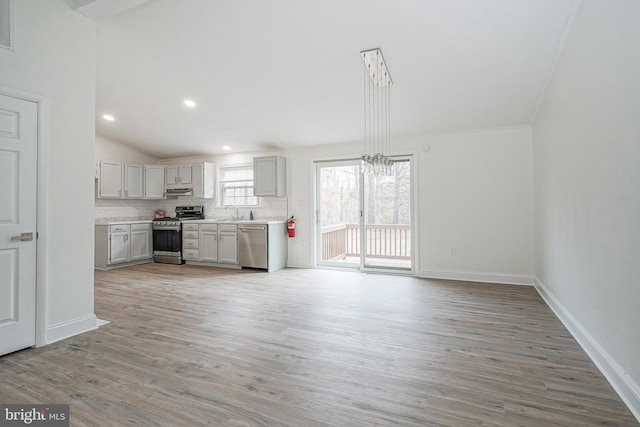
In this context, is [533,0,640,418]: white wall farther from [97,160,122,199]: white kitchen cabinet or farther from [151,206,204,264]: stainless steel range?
[97,160,122,199]: white kitchen cabinet

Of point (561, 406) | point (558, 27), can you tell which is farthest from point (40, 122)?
point (558, 27)

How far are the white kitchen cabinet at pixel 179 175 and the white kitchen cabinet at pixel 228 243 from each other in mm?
1574

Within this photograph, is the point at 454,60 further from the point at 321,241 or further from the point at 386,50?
the point at 321,241

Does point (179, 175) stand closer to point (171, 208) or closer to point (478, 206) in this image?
point (171, 208)

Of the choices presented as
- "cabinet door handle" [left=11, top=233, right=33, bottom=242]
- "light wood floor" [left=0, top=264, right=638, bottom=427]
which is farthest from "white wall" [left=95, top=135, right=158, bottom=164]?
"cabinet door handle" [left=11, top=233, right=33, bottom=242]

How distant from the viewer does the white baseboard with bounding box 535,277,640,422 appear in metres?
1.75

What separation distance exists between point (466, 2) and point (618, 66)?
4.30 feet

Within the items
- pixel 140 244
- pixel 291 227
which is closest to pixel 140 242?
pixel 140 244

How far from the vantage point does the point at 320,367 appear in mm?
2242

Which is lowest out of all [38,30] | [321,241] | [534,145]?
[321,241]

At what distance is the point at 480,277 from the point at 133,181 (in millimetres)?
6987

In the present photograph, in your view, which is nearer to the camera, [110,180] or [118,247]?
[118,247]

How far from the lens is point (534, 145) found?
4492 millimetres

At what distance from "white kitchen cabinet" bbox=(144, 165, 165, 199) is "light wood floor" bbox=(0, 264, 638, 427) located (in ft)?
12.1
